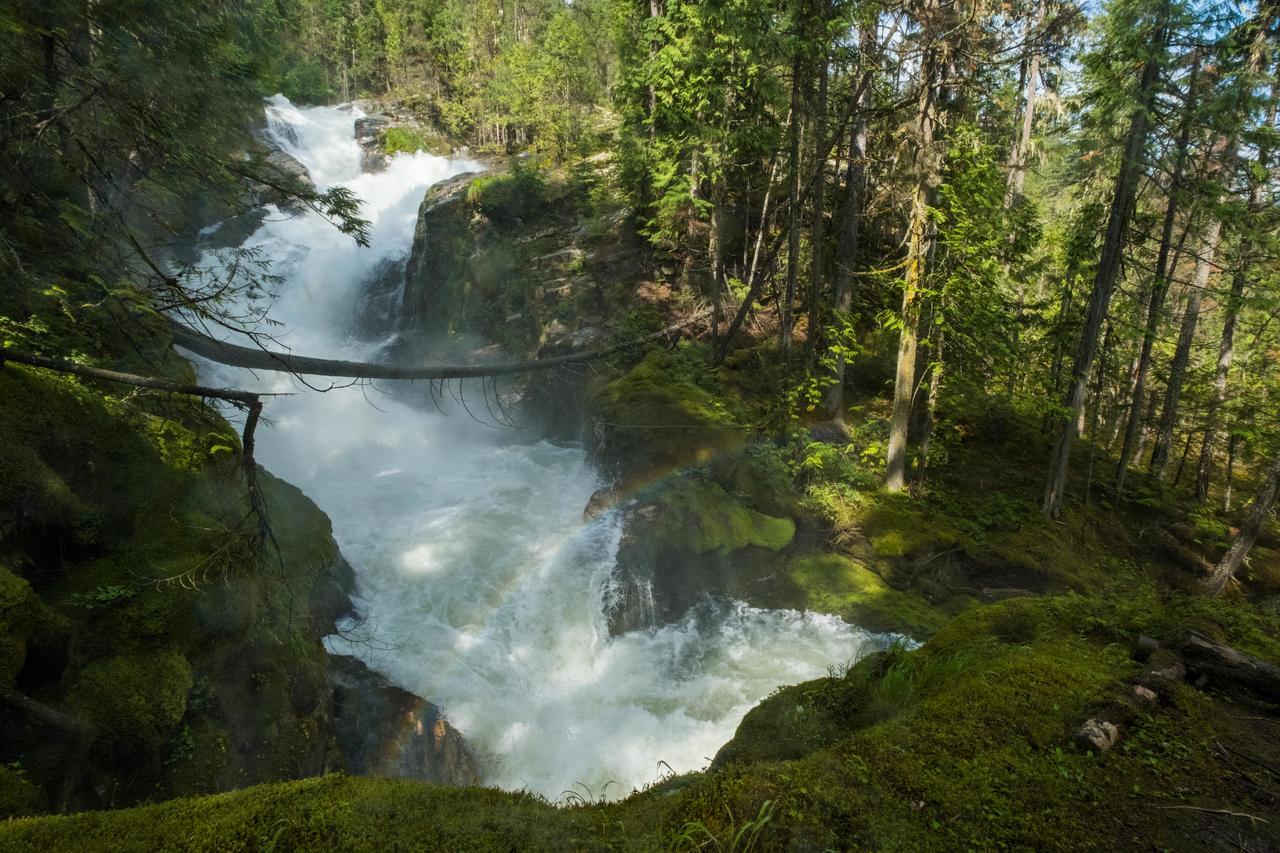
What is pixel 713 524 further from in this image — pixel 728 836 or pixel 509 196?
pixel 509 196

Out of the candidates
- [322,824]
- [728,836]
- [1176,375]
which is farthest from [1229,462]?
[322,824]

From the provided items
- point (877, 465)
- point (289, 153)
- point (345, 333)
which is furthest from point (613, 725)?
point (289, 153)

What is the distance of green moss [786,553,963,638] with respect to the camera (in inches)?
364

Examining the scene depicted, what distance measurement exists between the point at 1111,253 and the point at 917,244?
3462 mm

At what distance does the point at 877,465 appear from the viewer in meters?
12.1

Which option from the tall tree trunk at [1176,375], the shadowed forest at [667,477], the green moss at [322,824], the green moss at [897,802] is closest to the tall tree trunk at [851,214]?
the shadowed forest at [667,477]

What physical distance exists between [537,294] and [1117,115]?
576 inches

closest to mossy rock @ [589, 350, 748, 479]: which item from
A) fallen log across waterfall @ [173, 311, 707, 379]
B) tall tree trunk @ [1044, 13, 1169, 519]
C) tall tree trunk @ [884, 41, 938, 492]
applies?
tall tree trunk @ [884, 41, 938, 492]

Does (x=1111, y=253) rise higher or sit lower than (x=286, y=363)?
higher

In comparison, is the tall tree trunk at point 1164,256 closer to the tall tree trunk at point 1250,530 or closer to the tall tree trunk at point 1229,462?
the tall tree trunk at point 1229,462

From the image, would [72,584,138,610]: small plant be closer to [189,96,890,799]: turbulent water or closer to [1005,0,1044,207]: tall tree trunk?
[189,96,890,799]: turbulent water

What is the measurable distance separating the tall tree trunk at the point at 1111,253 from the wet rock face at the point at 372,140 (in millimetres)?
35460

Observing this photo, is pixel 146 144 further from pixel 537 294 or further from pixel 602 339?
pixel 537 294

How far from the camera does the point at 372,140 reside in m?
36.2
